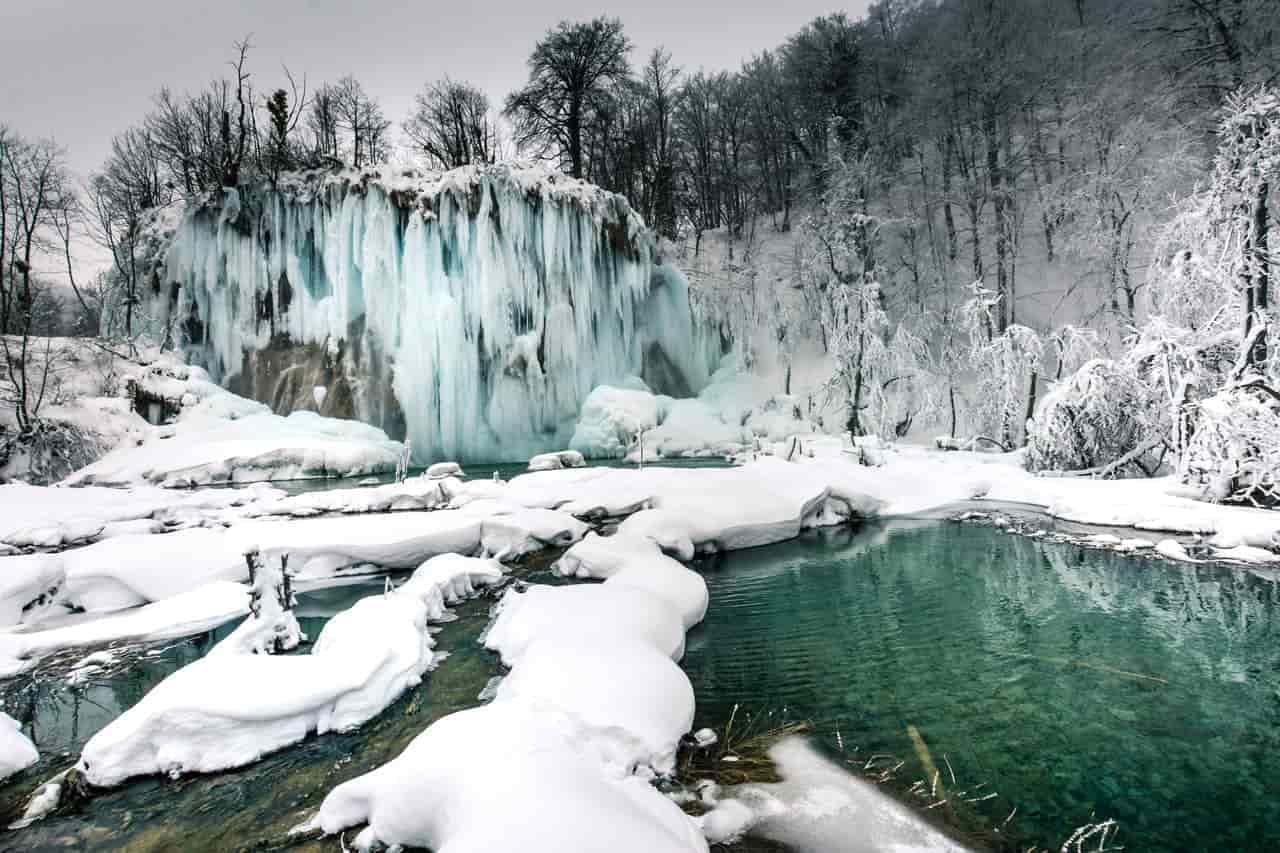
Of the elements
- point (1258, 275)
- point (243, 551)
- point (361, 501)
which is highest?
point (1258, 275)

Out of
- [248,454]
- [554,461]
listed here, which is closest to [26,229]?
[248,454]

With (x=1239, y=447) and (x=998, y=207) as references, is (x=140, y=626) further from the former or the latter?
(x=998, y=207)

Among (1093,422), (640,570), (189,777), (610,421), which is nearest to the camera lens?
(189,777)

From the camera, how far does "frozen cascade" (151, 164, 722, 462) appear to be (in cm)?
1762

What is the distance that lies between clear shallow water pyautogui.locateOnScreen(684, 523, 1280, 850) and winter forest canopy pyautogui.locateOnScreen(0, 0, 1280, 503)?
13.7 feet

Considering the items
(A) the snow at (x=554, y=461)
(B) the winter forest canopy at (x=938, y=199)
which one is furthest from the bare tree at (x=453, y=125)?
(A) the snow at (x=554, y=461)

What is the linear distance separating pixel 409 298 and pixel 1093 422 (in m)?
17.5

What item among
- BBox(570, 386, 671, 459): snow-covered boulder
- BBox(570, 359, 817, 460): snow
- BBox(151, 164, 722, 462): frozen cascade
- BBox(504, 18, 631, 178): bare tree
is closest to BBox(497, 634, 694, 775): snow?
BBox(570, 359, 817, 460): snow

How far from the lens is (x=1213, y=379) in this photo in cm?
885

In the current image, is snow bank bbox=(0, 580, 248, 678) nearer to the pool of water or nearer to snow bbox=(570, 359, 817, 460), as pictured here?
the pool of water

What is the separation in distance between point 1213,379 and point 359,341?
2051 centimetres

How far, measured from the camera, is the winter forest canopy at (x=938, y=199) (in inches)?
353

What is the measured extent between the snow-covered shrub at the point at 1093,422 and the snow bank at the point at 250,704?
1155 centimetres

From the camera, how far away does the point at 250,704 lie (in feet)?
11.7
